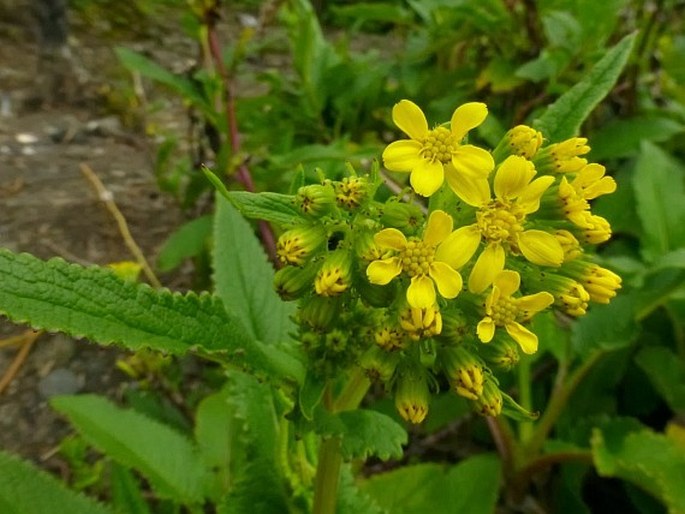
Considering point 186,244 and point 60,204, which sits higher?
point 186,244

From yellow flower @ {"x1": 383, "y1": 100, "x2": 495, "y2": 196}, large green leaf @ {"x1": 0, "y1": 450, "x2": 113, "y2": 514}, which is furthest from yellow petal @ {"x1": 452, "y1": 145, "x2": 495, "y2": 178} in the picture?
large green leaf @ {"x1": 0, "y1": 450, "x2": 113, "y2": 514}

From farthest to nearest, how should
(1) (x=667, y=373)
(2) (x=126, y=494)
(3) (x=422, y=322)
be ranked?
(1) (x=667, y=373), (2) (x=126, y=494), (3) (x=422, y=322)

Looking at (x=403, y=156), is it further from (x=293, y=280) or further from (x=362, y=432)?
(x=362, y=432)

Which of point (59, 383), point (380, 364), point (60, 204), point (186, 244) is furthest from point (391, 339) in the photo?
point (60, 204)

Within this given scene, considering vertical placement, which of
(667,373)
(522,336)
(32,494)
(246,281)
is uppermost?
(522,336)

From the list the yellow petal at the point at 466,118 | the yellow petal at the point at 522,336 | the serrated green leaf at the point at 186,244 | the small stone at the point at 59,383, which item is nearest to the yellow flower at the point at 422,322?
the yellow petal at the point at 522,336

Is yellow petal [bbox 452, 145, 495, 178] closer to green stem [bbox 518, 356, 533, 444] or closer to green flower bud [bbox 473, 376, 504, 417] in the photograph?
green flower bud [bbox 473, 376, 504, 417]
